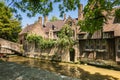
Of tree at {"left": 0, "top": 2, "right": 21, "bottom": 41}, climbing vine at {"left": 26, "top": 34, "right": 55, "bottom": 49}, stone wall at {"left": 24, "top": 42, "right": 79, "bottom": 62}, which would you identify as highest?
tree at {"left": 0, "top": 2, "right": 21, "bottom": 41}

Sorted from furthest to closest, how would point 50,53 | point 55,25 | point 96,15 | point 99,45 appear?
point 55,25, point 50,53, point 99,45, point 96,15

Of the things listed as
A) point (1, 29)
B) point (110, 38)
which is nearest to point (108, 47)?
point (110, 38)

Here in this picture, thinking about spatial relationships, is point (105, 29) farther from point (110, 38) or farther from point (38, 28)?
point (38, 28)

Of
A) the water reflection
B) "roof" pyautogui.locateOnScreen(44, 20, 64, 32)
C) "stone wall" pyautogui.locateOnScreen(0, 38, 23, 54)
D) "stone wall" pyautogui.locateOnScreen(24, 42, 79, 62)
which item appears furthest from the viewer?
"roof" pyautogui.locateOnScreen(44, 20, 64, 32)

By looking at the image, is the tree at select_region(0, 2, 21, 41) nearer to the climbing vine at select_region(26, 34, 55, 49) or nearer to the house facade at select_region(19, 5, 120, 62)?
the climbing vine at select_region(26, 34, 55, 49)

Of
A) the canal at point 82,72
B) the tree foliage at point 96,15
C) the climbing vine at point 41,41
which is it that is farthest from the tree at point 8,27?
the tree foliage at point 96,15

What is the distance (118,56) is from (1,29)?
32790 millimetres

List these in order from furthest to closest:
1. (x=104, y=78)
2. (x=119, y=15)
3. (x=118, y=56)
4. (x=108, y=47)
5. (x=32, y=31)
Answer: (x=32, y=31) → (x=108, y=47) → (x=118, y=56) → (x=104, y=78) → (x=119, y=15)

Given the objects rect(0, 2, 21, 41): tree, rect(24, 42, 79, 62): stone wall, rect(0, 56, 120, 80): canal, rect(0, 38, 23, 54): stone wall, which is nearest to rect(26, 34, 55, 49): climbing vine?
rect(24, 42, 79, 62): stone wall

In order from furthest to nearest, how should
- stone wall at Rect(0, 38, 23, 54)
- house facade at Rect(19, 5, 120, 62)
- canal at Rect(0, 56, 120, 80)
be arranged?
stone wall at Rect(0, 38, 23, 54) < house facade at Rect(19, 5, 120, 62) < canal at Rect(0, 56, 120, 80)

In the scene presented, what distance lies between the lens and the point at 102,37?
98.4 feet

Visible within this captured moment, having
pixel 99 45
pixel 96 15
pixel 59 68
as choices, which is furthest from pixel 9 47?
pixel 96 15

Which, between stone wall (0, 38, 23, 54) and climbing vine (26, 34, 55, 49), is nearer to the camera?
climbing vine (26, 34, 55, 49)

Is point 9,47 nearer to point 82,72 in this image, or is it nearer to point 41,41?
point 41,41
